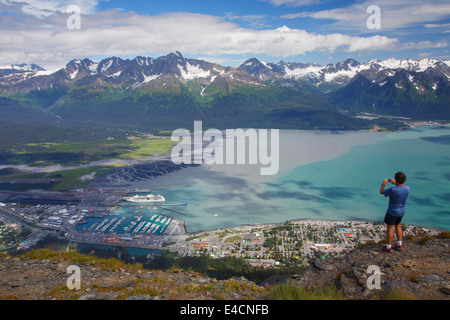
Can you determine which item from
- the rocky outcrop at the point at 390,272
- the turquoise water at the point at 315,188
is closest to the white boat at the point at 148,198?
the turquoise water at the point at 315,188

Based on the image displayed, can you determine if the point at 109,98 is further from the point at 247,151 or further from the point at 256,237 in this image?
the point at 256,237

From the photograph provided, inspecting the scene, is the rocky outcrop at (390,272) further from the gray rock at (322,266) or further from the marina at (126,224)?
the marina at (126,224)

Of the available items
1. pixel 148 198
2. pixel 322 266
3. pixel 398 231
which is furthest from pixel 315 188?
pixel 398 231

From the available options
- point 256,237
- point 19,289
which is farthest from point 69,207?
point 19,289

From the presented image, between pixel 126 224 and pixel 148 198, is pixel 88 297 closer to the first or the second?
pixel 126 224
